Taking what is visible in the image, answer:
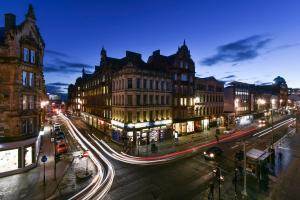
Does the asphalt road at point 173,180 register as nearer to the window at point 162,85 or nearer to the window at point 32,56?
the window at point 162,85

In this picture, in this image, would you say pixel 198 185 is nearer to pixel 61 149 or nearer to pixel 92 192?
pixel 92 192

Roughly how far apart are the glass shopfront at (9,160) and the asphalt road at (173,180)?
1162 cm

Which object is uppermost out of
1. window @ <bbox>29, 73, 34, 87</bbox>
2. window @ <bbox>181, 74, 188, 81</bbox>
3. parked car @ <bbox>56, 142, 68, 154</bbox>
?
window @ <bbox>181, 74, 188, 81</bbox>

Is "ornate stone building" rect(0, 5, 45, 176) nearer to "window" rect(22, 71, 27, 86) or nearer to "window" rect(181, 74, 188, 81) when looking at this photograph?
"window" rect(22, 71, 27, 86)

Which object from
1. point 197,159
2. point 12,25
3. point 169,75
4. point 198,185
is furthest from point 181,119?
point 12,25

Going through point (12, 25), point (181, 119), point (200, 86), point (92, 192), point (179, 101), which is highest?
point (12, 25)

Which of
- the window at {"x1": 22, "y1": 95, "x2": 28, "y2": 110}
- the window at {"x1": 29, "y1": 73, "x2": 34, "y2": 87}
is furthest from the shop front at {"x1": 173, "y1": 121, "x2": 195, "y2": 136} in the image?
the window at {"x1": 29, "y1": 73, "x2": 34, "y2": 87}

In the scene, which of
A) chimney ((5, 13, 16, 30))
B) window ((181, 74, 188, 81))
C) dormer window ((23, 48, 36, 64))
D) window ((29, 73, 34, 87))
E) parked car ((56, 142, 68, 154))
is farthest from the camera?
window ((181, 74, 188, 81))

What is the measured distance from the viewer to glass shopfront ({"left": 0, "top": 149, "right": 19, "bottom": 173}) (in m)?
18.7

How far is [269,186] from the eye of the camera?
1608 cm

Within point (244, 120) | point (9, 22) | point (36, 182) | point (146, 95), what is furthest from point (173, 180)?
point (244, 120)

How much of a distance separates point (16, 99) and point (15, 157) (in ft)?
23.5

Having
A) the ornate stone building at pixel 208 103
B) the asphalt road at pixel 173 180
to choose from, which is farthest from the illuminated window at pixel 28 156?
the ornate stone building at pixel 208 103

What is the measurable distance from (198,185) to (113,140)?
2189cm
